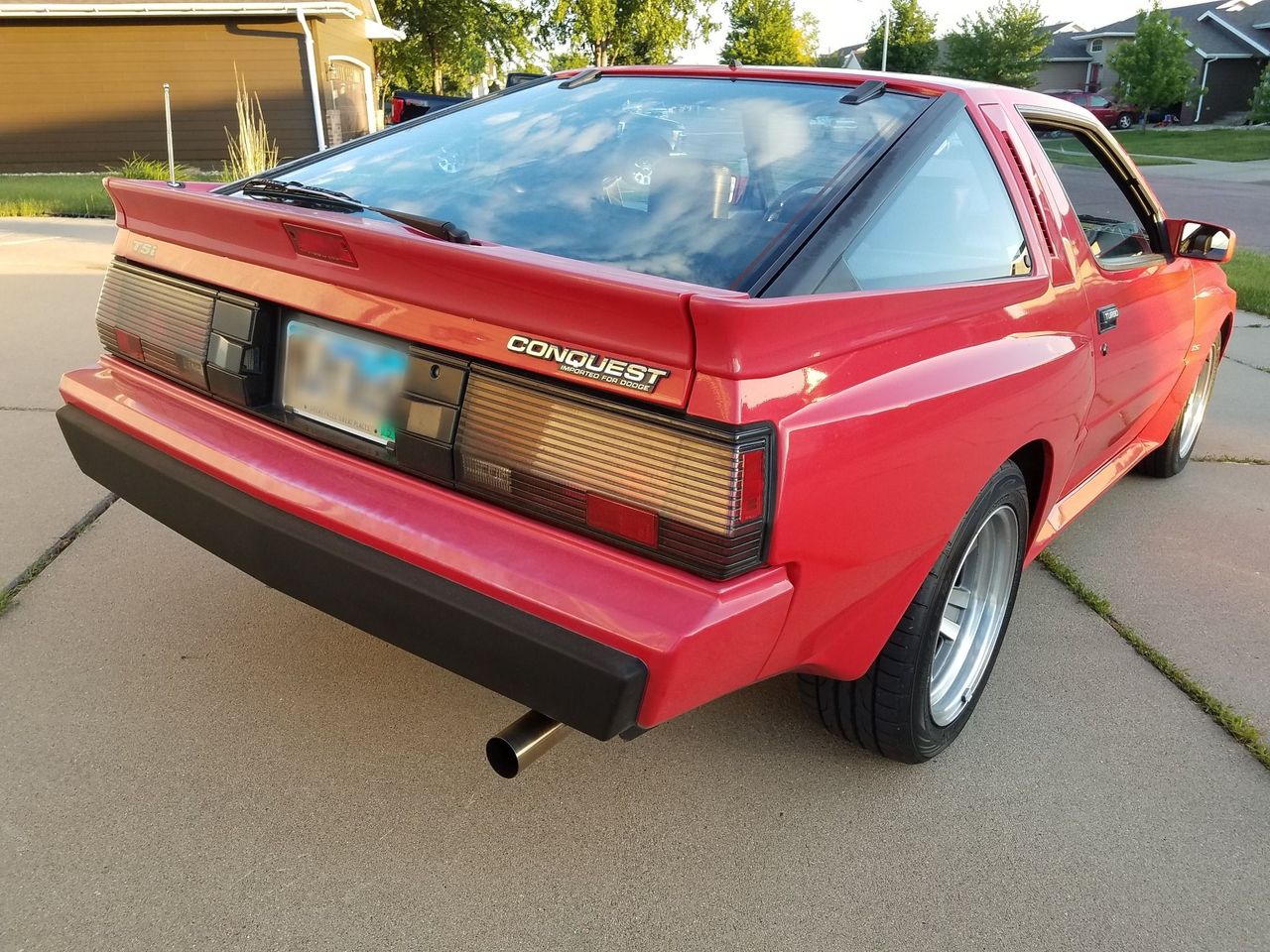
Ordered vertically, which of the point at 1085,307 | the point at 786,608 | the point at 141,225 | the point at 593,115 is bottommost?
the point at 786,608

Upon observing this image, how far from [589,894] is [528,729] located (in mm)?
430

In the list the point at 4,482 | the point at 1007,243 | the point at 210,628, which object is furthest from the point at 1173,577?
the point at 4,482

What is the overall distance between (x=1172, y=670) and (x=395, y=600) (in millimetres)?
2341

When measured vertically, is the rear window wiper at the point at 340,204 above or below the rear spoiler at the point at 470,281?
above

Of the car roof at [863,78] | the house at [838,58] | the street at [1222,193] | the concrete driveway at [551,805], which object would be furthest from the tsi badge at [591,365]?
the house at [838,58]

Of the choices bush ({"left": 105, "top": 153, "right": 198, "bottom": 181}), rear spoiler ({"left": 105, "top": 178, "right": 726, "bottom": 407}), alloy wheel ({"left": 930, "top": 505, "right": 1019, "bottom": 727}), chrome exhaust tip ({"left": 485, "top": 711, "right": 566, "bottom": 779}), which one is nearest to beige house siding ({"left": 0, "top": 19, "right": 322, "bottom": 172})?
bush ({"left": 105, "top": 153, "right": 198, "bottom": 181})

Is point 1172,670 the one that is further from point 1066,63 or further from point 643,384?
point 1066,63

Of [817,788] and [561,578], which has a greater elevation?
[561,578]

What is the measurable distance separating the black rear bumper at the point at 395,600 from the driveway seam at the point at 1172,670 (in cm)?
191

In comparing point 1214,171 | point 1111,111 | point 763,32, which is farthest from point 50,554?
point 763,32

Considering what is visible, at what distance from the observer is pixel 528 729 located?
189cm

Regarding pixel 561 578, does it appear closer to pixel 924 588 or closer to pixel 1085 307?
pixel 924 588

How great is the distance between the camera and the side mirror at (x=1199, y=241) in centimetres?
351

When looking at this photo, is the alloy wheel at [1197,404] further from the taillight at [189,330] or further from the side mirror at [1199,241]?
the taillight at [189,330]
